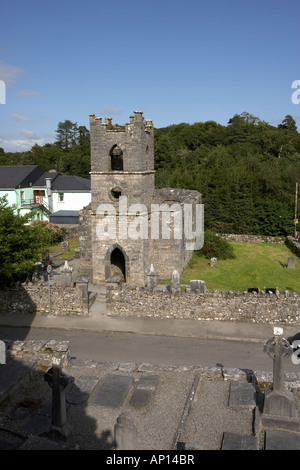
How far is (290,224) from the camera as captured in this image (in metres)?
34.1

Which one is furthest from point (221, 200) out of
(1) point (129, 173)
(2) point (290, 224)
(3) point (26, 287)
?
(3) point (26, 287)

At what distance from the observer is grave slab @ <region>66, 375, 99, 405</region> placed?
973cm

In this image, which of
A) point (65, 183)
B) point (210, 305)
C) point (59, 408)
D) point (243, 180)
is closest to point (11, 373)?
point (59, 408)

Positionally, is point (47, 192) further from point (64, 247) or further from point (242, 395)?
point (242, 395)

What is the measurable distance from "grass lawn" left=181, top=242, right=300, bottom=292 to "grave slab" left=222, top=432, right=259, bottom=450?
1270 cm

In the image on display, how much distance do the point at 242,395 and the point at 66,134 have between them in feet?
282

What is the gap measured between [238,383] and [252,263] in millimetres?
17572

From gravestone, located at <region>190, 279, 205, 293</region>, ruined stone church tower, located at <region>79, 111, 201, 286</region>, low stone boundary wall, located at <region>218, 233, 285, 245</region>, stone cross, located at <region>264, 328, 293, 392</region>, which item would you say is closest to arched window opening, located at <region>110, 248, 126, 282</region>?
ruined stone church tower, located at <region>79, 111, 201, 286</region>

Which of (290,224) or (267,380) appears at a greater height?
(290,224)

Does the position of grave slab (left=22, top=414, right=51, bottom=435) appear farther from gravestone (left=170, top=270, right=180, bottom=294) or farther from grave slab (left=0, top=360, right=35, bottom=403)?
gravestone (left=170, top=270, right=180, bottom=294)

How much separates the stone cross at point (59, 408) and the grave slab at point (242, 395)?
12.7 feet

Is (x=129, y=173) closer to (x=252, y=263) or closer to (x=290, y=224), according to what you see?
(x=252, y=263)

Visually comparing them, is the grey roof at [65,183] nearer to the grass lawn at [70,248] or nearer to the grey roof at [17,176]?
the grey roof at [17,176]

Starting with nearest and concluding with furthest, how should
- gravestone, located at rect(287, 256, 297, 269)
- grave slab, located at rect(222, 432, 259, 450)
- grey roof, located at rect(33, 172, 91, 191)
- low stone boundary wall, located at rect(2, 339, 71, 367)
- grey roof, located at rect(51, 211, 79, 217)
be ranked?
grave slab, located at rect(222, 432, 259, 450) < low stone boundary wall, located at rect(2, 339, 71, 367) < gravestone, located at rect(287, 256, 297, 269) < grey roof, located at rect(51, 211, 79, 217) < grey roof, located at rect(33, 172, 91, 191)
